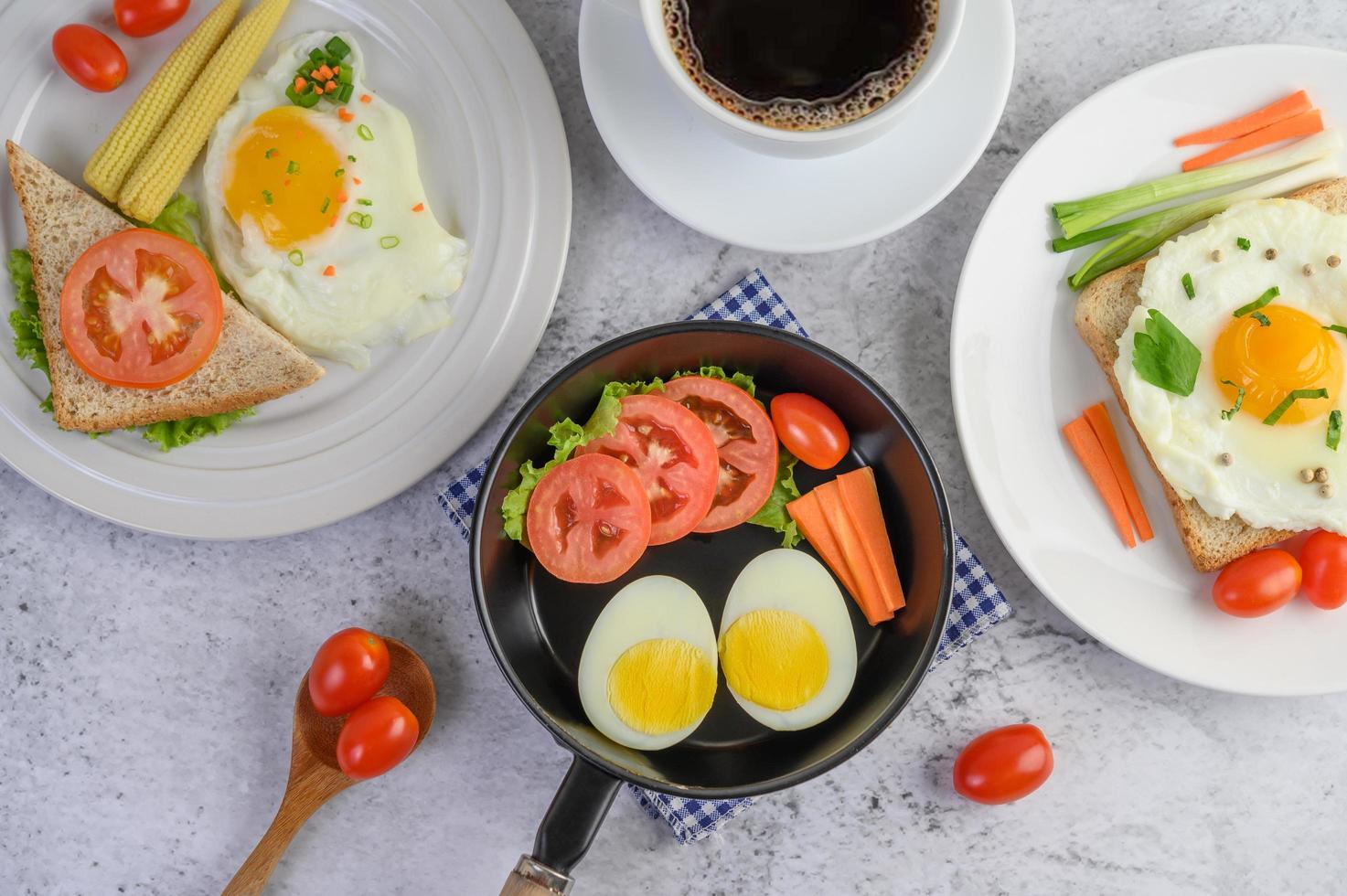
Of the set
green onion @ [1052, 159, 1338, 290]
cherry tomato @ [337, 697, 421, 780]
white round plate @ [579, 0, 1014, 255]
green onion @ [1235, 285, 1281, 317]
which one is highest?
white round plate @ [579, 0, 1014, 255]

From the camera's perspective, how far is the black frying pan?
203 cm

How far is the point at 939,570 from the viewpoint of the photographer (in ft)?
6.93

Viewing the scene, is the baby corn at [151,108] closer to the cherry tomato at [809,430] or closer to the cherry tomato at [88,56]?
the cherry tomato at [88,56]

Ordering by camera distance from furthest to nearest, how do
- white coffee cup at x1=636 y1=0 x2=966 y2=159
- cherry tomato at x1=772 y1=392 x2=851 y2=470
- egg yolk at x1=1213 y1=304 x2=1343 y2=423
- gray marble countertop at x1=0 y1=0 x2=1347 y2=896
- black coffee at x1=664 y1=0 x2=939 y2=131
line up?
gray marble countertop at x1=0 y1=0 x2=1347 y2=896 < cherry tomato at x1=772 y1=392 x2=851 y2=470 < egg yolk at x1=1213 y1=304 x2=1343 y2=423 < black coffee at x1=664 y1=0 x2=939 y2=131 < white coffee cup at x1=636 y1=0 x2=966 y2=159

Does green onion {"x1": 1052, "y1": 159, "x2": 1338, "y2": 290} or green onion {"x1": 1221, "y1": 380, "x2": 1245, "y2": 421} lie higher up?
green onion {"x1": 1052, "y1": 159, "x2": 1338, "y2": 290}

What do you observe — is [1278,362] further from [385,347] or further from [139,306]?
[139,306]

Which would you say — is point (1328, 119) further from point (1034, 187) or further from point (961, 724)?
point (961, 724)

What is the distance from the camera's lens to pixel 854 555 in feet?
7.38

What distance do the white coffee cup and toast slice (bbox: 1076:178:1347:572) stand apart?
73 centimetres

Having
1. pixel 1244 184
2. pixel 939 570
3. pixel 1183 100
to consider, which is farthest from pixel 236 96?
pixel 1244 184

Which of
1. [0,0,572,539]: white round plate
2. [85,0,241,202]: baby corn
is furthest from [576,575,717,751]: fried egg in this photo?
[85,0,241,202]: baby corn

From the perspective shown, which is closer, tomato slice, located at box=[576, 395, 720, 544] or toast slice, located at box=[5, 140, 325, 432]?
tomato slice, located at box=[576, 395, 720, 544]

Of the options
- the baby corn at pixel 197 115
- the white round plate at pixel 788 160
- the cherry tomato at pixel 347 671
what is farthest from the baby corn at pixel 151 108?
the cherry tomato at pixel 347 671

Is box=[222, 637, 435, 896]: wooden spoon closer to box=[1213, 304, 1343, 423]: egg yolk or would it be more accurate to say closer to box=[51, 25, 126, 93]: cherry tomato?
box=[51, 25, 126, 93]: cherry tomato
